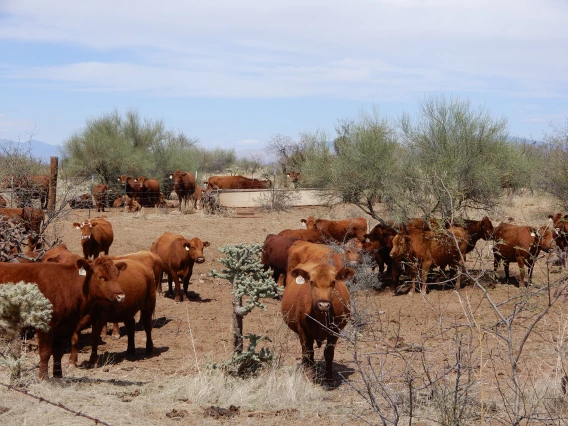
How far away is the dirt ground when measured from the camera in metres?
6.51

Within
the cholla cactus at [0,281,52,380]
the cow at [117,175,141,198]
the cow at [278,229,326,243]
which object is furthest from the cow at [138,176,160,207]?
the cholla cactus at [0,281,52,380]

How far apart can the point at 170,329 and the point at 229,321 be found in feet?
3.51

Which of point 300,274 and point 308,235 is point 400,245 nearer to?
point 308,235

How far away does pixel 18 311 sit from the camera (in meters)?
6.97

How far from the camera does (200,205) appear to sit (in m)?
30.9

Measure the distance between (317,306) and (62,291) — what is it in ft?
9.22

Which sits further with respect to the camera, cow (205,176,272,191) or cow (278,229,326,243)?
cow (205,176,272,191)

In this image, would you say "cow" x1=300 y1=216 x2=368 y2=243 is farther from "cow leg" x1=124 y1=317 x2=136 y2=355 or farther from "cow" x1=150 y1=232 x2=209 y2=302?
"cow leg" x1=124 y1=317 x2=136 y2=355

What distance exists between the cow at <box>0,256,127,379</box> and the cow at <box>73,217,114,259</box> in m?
8.40

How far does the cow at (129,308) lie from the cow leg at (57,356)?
3.27 ft

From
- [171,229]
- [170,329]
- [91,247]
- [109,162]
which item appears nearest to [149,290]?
[170,329]

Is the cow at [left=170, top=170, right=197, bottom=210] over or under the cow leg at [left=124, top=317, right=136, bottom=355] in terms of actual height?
over

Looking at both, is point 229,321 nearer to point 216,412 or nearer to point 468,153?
point 216,412

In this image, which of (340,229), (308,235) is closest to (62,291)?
(308,235)
